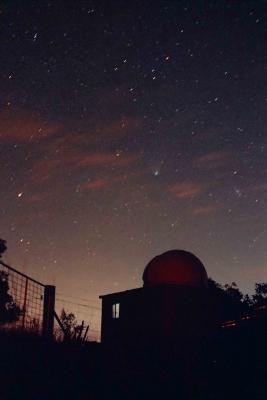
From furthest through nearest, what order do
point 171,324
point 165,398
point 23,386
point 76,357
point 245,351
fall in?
point 171,324
point 245,351
point 76,357
point 165,398
point 23,386

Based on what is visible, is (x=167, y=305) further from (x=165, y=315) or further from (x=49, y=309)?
(x=49, y=309)

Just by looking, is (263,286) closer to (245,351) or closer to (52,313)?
(245,351)

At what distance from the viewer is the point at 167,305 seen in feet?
68.7

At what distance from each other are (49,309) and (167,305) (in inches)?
354

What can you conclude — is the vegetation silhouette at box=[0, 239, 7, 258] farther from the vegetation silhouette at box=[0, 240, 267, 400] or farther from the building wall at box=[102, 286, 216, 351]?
the vegetation silhouette at box=[0, 240, 267, 400]

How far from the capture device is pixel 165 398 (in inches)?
404

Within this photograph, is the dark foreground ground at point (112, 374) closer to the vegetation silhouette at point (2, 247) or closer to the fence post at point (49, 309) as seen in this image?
the fence post at point (49, 309)

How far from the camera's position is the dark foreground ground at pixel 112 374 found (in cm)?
941

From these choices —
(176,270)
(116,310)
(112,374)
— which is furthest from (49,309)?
(116,310)

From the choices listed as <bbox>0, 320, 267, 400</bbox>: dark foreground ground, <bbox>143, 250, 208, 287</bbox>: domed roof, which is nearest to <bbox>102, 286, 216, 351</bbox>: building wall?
<bbox>143, 250, 208, 287</bbox>: domed roof

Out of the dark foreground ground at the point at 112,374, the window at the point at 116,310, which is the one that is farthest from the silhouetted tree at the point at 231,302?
the dark foreground ground at the point at 112,374

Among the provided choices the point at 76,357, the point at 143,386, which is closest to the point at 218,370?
the point at 143,386

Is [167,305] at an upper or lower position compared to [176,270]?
lower

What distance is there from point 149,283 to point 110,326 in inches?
139
